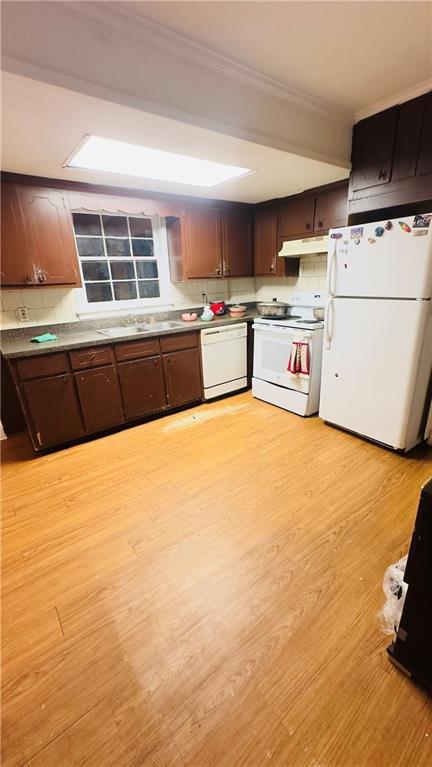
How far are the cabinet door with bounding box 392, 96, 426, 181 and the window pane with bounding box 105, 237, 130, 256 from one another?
2.47 metres

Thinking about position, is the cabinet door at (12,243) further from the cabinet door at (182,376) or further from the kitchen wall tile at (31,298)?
the cabinet door at (182,376)

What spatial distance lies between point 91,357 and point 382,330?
2.32 m

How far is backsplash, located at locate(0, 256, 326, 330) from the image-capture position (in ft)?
9.01

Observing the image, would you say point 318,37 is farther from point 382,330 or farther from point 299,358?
point 299,358

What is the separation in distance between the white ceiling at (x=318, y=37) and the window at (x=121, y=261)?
1927mm

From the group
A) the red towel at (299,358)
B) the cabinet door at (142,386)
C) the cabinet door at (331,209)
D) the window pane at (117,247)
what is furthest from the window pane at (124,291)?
the cabinet door at (331,209)

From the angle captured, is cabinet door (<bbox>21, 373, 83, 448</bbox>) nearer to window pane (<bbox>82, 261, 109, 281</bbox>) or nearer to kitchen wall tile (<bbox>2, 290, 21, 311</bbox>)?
kitchen wall tile (<bbox>2, 290, 21, 311</bbox>)

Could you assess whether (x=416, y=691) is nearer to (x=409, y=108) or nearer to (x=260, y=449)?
(x=260, y=449)

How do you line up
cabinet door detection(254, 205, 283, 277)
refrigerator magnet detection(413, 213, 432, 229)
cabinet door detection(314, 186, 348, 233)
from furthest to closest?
cabinet door detection(254, 205, 283, 277) < cabinet door detection(314, 186, 348, 233) < refrigerator magnet detection(413, 213, 432, 229)

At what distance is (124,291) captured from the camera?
3.36 m

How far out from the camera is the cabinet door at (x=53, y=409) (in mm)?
2465

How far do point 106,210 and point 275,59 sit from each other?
1.90 metres

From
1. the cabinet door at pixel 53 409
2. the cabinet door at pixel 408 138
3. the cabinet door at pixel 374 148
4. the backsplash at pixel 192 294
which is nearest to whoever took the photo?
the cabinet door at pixel 408 138

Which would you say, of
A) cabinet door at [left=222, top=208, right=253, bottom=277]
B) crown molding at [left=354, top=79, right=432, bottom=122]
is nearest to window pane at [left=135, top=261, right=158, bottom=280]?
cabinet door at [left=222, top=208, right=253, bottom=277]
